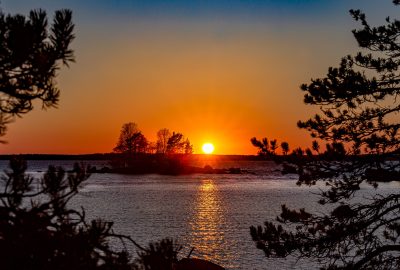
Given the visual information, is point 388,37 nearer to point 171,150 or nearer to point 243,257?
point 243,257

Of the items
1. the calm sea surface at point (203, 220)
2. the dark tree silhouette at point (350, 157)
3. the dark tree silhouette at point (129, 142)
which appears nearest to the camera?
the dark tree silhouette at point (350, 157)

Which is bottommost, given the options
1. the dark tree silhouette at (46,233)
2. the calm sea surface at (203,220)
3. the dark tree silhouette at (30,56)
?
the calm sea surface at (203,220)

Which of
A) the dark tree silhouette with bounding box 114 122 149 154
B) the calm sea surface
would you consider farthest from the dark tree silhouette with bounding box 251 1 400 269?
the dark tree silhouette with bounding box 114 122 149 154

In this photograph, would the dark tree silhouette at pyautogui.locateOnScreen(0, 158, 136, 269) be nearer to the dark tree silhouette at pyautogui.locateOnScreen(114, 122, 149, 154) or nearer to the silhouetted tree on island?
the silhouetted tree on island

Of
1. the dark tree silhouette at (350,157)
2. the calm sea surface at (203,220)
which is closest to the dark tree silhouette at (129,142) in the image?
the calm sea surface at (203,220)

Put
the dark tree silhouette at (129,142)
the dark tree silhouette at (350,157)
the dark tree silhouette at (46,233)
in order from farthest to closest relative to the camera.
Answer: the dark tree silhouette at (129,142), the dark tree silhouette at (350,157), the dark tree silhouette at (46,233)

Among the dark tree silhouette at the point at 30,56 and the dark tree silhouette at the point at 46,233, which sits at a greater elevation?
the dark tree silhouette at the point at 30,56

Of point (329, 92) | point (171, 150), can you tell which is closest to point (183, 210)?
point (329, 92)

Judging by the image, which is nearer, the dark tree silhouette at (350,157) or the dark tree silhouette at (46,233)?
the dark tree silhouette at (46,233)

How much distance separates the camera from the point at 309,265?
25922 mm

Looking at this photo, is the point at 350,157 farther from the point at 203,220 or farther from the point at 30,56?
the point at 203,220

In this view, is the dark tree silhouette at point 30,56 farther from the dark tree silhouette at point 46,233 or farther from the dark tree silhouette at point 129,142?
the dark tree silhouette at point 129,142

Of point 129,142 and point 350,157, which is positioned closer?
point 350,157

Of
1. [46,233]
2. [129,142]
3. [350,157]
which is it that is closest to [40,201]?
[46,233]
